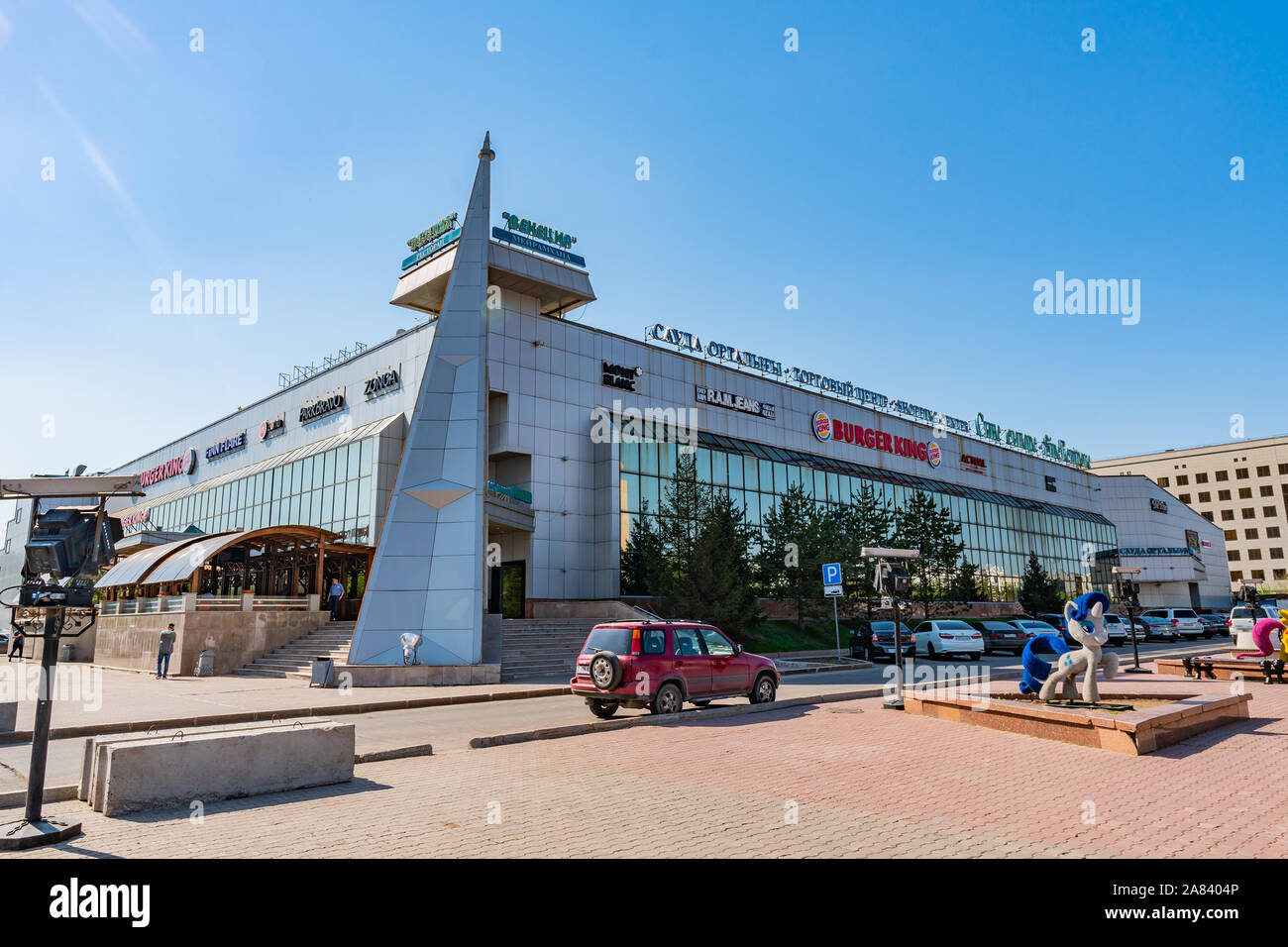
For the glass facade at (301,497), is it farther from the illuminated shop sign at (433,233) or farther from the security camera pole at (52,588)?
the security camera pole at (52,588)

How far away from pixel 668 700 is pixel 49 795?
9.19 m

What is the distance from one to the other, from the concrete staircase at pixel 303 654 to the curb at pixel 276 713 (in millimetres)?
6863

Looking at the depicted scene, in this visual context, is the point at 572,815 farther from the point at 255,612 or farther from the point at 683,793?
the point at 255,612

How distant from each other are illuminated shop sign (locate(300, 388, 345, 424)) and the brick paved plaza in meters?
37.5

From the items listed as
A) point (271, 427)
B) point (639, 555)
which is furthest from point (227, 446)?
point (639, 555)

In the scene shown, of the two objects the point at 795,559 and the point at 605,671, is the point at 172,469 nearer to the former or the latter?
the point at 795,559

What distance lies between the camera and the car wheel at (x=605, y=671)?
14016 millimetres

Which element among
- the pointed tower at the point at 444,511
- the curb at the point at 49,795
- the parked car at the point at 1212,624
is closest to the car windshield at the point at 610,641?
the curb at the point at 49,795

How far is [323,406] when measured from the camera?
4600 centimetres

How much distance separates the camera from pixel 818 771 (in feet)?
29.6

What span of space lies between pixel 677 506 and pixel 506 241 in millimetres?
16281

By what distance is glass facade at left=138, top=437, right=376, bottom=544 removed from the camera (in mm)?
39531

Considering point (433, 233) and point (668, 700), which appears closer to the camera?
point (668, 700)

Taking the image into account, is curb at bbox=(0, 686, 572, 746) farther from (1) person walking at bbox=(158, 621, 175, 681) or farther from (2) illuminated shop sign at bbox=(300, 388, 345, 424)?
(2) illuminated shop sign at bbox=(300, 388, 345, 424)
